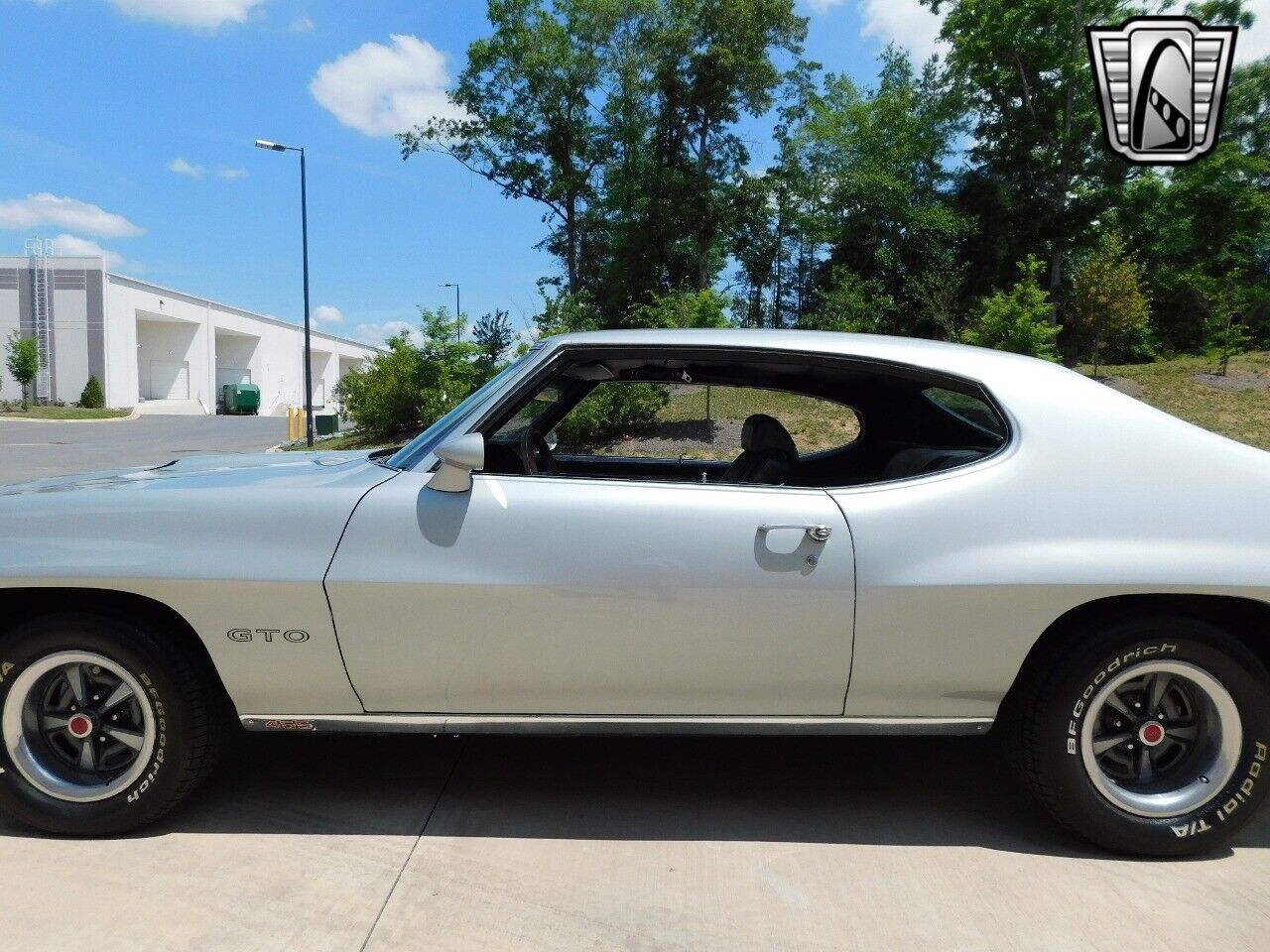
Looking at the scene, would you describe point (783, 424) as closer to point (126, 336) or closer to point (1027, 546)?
point (1027, 546)

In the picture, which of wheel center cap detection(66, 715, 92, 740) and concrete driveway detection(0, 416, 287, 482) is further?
concrete driveway detection(0, 416, 287, 482)

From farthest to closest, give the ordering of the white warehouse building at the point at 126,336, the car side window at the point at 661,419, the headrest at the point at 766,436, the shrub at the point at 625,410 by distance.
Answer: the white warehouse building at the point at 126,336 → the shrub at the point at 625,410 → the car side window at the point at 661,419 → the headrest at the point at 766,436

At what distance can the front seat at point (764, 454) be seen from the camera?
10.4ft

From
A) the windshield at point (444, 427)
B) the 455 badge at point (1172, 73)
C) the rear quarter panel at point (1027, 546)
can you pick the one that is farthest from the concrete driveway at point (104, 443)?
the 455 badge at point (1172, 73)

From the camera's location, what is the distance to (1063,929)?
7.89 ft

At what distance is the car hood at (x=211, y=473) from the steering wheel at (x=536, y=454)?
1.76 feet

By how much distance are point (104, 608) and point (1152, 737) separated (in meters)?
3.22

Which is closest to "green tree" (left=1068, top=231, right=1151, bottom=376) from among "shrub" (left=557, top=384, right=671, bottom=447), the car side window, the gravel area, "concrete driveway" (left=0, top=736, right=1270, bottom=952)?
the car side window

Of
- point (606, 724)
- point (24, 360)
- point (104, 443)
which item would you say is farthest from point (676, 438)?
point (24, 360)

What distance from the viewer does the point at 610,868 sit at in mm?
2697

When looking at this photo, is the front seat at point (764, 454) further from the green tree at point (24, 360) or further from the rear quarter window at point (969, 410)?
the green tree at point (24, 360)

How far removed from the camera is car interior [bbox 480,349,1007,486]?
3.00 metres

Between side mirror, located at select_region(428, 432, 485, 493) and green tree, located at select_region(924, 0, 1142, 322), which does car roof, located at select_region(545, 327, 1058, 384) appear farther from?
green tree, located at select_region(924, 0, 1142, 322)

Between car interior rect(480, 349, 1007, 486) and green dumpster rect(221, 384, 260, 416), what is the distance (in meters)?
59.1
